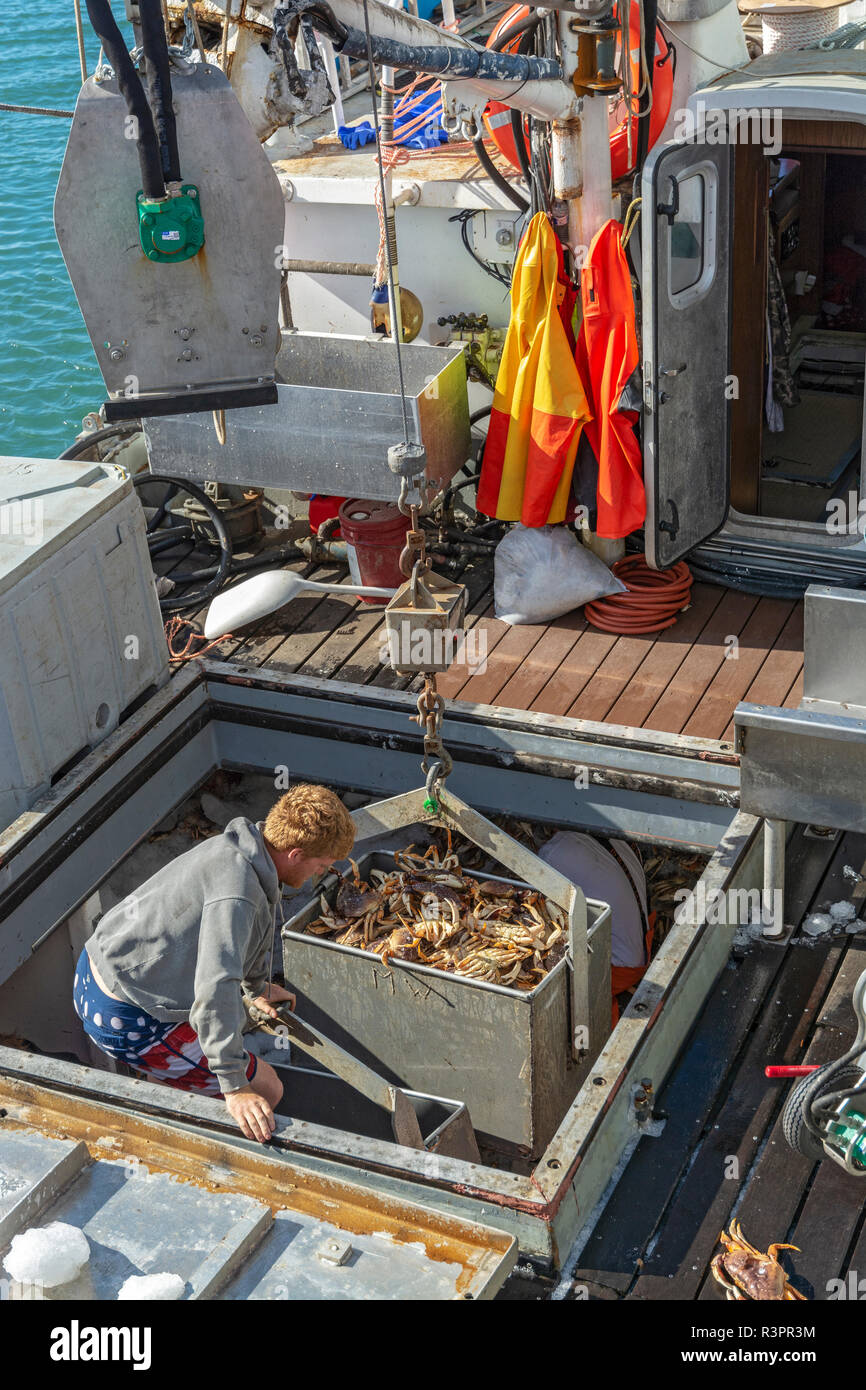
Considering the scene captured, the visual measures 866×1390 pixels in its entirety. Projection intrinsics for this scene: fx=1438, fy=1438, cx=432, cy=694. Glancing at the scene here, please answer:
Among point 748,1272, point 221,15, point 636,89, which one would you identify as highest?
point 221,15

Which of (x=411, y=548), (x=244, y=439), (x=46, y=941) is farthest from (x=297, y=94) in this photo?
(x=46, y=941)

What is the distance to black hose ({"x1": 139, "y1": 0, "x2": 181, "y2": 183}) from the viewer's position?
4527 mm

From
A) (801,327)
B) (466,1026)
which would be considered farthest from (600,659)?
(801,327)

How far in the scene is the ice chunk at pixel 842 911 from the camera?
5594 mm

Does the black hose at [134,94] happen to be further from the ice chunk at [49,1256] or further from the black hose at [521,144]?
the ice chunk at [49,1256]

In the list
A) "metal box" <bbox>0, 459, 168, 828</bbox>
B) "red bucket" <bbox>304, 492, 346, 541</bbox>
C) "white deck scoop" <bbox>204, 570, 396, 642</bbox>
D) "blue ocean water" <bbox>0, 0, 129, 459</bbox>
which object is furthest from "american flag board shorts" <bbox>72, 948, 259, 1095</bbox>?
"blue ocean water" <bbox>0, 0, 129, 459</bbox>

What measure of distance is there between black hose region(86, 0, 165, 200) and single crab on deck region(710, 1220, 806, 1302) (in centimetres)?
388

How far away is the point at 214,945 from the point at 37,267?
19.7 meters

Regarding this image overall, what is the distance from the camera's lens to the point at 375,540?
750 centimetres

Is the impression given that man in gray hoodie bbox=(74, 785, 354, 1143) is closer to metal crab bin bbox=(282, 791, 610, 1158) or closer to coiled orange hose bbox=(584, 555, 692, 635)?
metal crab bin bbox=(282, 791, 610, 1158)

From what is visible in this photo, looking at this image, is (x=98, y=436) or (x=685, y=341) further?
(x=98, y=436)

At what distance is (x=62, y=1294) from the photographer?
406cm

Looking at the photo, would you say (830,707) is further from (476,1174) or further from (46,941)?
(46,941)

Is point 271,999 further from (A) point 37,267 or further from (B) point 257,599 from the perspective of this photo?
(A) point 37,267
